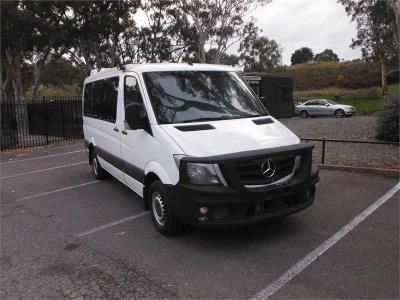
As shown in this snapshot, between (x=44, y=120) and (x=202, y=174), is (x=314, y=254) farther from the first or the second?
(x=44, y=120)

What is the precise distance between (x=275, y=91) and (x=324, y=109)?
4636mm

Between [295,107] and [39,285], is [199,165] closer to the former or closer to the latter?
[39,285]

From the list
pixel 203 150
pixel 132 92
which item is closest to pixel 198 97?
pixel 132 92

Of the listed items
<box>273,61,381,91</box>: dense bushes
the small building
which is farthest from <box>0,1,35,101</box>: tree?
<box>273,61,381,91</box>: dense bushes

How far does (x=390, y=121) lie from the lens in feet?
39.0

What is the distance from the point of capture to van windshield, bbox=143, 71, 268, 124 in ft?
17.3

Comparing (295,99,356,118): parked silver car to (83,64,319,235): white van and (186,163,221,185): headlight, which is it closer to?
(83,64,319,235): white van

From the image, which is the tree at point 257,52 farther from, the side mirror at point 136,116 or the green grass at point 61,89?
the side mirror at point 136,116

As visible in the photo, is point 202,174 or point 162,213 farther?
point 162,213

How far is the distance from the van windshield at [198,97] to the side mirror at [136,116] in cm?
19

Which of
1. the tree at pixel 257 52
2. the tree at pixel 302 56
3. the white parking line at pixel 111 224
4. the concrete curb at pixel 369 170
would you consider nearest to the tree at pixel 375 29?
the tree at pixel 257 52

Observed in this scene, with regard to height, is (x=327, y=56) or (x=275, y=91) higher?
(x=327, y=56)

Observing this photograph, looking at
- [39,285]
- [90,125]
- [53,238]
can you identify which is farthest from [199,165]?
[90,125]

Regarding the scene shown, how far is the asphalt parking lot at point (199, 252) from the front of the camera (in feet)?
12.5
